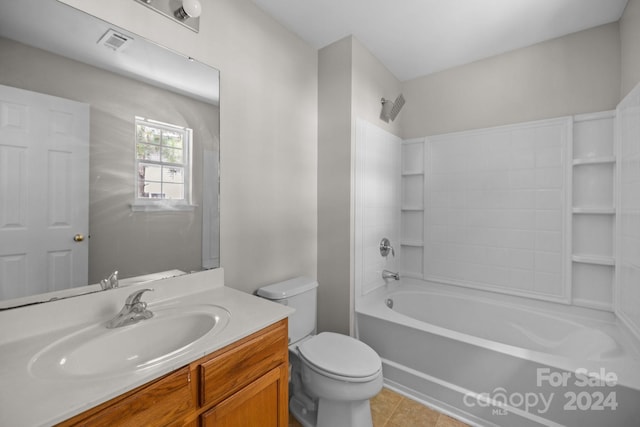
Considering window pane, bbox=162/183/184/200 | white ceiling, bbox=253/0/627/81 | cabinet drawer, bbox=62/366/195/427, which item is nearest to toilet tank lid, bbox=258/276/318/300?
window pane, bbox=162/183/184/200

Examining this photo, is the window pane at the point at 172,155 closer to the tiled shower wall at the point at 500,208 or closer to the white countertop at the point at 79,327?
the white countertop at the point at 79,327

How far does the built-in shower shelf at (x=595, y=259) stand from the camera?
1.97 metres

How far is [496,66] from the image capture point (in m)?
2.42

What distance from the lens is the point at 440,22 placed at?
6.54ft

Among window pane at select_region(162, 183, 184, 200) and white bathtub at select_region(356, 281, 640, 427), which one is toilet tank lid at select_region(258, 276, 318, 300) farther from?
window pane at select_region(162, 183, 184, 200)

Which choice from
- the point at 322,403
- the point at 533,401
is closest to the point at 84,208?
the point at 322,403

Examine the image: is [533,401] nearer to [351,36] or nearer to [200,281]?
[200,281]

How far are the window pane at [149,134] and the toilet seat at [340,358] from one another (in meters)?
1.37

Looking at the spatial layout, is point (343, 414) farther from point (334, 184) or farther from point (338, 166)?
point (338, 166)

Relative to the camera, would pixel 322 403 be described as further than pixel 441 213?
No

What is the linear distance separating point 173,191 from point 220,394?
0.95 meters

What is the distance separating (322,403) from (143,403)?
111cm

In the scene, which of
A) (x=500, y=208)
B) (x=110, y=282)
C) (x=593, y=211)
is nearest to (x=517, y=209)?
(x=500, y=208)

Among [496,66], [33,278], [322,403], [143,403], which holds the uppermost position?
[496,66]
